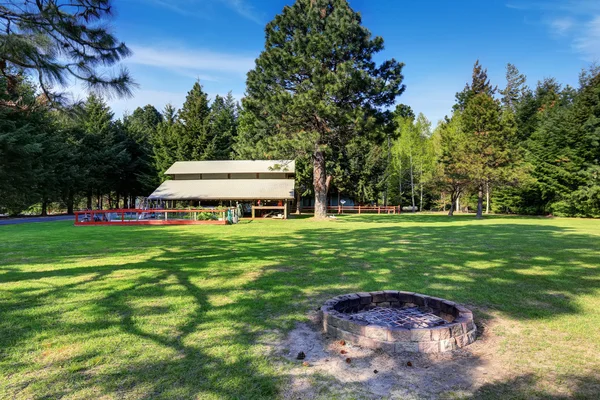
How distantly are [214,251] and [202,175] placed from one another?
74.8ft

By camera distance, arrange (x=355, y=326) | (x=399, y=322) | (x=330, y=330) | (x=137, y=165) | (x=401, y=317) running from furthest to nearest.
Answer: (x=137, y=165) < (x=401, y=317) < (x=399, y=322) < (x=330, y=330) < (x=355, y=326)

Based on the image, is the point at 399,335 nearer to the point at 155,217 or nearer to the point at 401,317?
the point at 401,317

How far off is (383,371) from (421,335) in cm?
64

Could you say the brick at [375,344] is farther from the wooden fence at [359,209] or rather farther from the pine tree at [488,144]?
the wooden fence at [359,209]

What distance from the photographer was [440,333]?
3424 millimetres

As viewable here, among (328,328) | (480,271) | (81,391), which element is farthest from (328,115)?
(81,391)

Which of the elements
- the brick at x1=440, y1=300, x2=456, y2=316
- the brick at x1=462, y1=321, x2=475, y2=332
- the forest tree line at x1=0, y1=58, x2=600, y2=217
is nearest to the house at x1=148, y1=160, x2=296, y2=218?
the forest tree line at x1=0, y1=58, x2=600, y2=217

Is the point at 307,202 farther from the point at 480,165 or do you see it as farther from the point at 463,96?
the point at 463,96

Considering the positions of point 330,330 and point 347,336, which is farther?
point 330,330

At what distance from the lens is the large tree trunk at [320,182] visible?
2364cm

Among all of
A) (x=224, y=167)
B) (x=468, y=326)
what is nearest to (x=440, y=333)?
(x=468, y=326)

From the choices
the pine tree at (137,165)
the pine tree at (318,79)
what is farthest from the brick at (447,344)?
the pine tree at (137,165)

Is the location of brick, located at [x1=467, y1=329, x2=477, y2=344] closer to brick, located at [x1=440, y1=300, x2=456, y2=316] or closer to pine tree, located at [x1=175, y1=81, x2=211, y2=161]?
brick, located at [x1=440, y1=300, x2=456, y2=316]

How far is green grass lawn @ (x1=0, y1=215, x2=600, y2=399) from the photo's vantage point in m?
2.84
